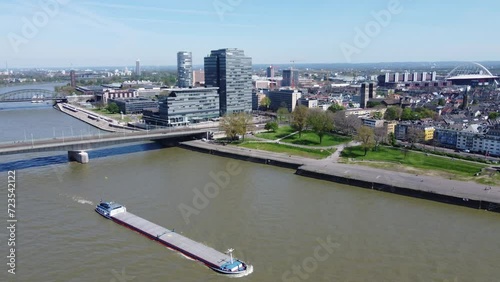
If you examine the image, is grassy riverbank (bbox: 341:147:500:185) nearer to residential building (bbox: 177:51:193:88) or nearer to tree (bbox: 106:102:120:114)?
tree (bbox: 106:102:120:114)

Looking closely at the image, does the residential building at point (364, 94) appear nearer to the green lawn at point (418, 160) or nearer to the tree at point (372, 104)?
the tree at point (372, 104)

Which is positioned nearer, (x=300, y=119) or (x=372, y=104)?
(x=300, y=119)

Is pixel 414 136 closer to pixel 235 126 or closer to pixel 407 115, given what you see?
pixel 235 126

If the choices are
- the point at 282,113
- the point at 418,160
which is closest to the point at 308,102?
the point at 282,113

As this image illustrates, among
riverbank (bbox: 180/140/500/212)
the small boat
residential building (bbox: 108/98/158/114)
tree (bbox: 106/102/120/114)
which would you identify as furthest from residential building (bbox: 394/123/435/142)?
tree (bbox: 106/102/120/114)

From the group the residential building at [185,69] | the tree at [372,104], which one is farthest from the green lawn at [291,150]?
the residential building at [185,69]
